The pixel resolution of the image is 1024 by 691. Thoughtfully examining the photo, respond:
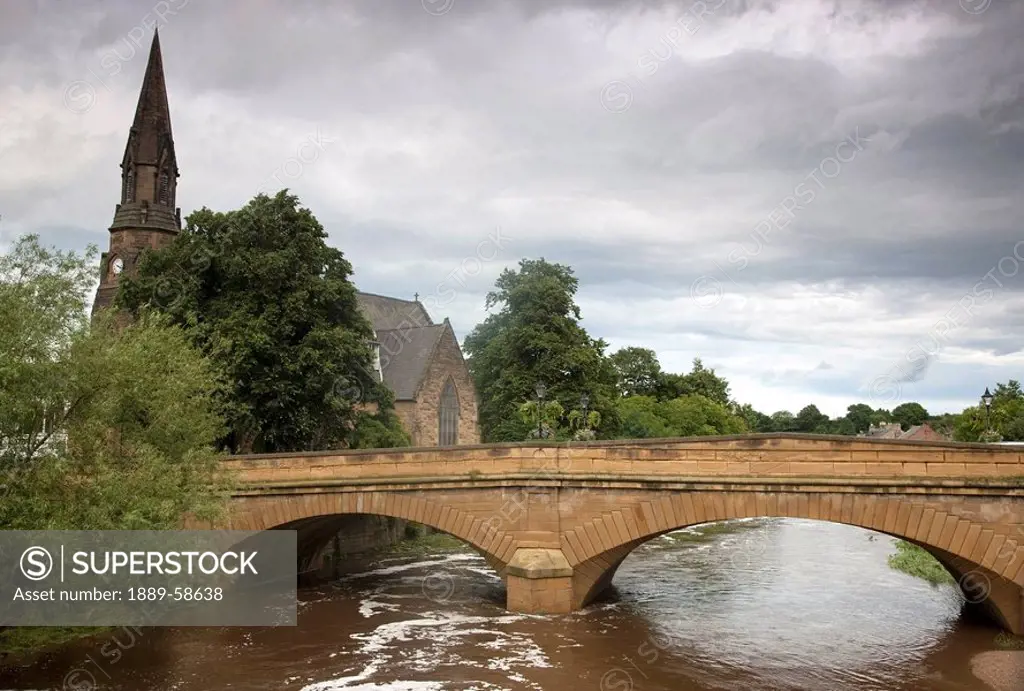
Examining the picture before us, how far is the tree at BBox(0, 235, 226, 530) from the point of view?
14633 millimetres

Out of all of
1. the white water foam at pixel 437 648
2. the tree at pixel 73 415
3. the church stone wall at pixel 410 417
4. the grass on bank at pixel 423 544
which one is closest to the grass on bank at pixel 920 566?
the white water foam at pixel 437 648

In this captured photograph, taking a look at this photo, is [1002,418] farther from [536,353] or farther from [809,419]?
[809,419]

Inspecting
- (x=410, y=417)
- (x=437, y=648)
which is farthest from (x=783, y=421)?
(x=437, y=648)

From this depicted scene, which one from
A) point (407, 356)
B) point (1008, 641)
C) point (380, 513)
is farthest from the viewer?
point (407, 356)

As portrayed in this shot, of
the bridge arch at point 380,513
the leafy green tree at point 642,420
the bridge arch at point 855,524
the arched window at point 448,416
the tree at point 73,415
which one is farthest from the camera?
the leafy green tree at point 642,420

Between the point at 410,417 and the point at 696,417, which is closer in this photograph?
the point at 410,417

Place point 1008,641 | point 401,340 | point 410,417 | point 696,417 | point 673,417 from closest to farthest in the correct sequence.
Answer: point 1008,641, point 410,417, point 401,340, point 673,417, point 696,417

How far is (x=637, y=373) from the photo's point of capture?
81250 millimetres

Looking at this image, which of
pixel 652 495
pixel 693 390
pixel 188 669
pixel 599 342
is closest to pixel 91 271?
pixel 188 669

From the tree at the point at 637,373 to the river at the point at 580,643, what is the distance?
52185 mm

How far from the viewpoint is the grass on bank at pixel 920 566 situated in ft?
94.0

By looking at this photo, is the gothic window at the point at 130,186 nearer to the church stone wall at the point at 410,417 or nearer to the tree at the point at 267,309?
the tree at the point at 267,309

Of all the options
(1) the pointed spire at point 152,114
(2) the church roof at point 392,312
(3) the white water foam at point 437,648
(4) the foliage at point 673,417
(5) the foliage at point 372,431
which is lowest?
(3) the white water foam at point 437,648

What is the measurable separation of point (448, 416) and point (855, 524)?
126 feet
